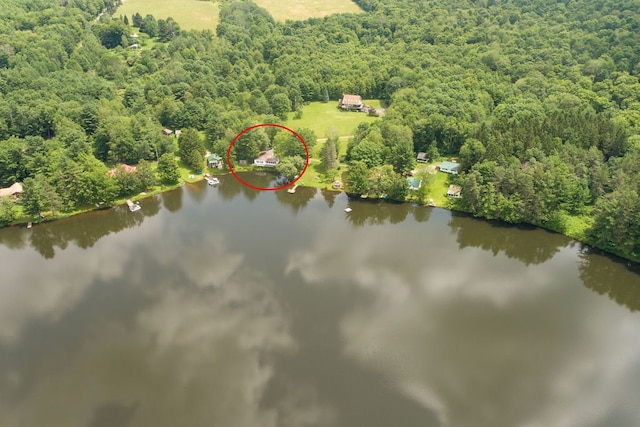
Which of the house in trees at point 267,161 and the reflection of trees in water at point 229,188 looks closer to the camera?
the reflection of trees in water at point 229,188

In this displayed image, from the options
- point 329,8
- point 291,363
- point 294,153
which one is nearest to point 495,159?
point 294,153

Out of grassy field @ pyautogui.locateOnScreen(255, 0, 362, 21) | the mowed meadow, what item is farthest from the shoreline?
grassy field @ pyautogui.locateOnScreen(255, 0, 362, 21)

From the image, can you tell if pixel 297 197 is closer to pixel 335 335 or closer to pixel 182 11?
pixel 335 335

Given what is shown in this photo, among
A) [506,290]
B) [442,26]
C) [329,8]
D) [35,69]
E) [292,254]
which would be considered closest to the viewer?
[506,290]

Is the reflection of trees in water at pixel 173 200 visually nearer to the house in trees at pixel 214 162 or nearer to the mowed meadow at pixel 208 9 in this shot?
the house in trees at pixel 214 162

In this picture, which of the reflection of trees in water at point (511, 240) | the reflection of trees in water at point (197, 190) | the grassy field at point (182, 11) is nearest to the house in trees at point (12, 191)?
the reflection of trees in water at point (197, 190)

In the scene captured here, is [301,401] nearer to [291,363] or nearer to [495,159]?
[291,363]

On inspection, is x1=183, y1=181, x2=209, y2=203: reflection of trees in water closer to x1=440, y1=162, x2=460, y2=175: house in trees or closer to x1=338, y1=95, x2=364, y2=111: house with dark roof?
x1=440, y1=162, x2=460, y2=175: house in trees

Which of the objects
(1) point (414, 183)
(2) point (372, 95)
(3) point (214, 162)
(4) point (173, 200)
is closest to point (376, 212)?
(1) point (414, 183)
